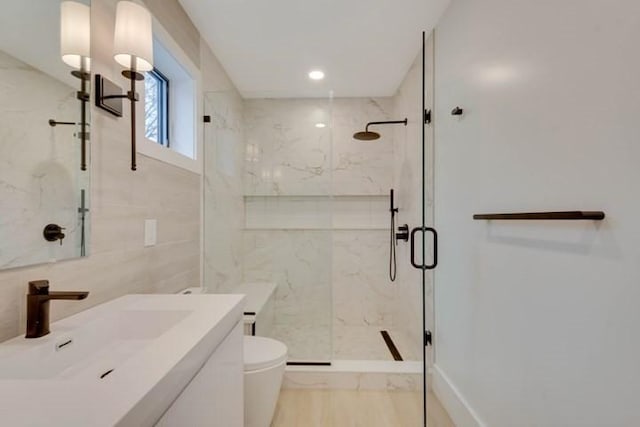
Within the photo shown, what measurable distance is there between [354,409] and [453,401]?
23.7 inches

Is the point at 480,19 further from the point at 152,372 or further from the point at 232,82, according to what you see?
the point at 232,82

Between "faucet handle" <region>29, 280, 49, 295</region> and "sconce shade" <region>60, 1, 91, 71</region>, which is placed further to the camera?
"sconce shade" <region>60, 1, 91, 71</region>

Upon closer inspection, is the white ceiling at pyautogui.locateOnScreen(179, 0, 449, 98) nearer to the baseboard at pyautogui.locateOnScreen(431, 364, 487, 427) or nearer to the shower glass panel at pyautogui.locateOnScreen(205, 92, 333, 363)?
the shower glass panel at pyautogui.locateOnScreen(205, 92, 333, 363)

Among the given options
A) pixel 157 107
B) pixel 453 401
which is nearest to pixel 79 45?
pixel 157 107

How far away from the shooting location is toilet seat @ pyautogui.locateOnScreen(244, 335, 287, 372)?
1.65 metres

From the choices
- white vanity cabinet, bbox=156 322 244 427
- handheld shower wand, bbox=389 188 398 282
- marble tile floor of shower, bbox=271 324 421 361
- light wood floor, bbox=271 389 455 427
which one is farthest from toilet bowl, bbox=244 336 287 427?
handheld shower wand, bbox=389 188 398 282

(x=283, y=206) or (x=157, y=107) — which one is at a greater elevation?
(x=157, y=107)

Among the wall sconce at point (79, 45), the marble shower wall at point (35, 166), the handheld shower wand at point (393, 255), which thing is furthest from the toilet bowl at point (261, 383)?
the handheld shower wand at point (393, 255)

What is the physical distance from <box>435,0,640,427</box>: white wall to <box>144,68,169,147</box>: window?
1.80 meters

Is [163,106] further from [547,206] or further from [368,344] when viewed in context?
[368,344]

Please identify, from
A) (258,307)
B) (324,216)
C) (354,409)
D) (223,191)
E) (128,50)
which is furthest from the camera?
(324,216)

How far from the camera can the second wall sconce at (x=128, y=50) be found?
1230 millimetres

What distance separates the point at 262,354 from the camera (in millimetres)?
1741

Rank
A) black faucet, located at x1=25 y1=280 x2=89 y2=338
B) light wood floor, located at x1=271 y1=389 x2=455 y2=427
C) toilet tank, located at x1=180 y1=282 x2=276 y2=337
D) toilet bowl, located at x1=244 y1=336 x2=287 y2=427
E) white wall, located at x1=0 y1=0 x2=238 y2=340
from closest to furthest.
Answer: black faucet, located at x1=25 y1=280 x2=89 y2=338 → white wall, located at x1=0 y1=0 x2=238 y2=340 → toilet bowl, located at x1=244 y1=336 x2=287 y2=427 → light wood floor, located at x1=271 y1=389 x2=455 y2=427 → toilet tank, located at x1=180 y1=282 x2=276 y2=337
